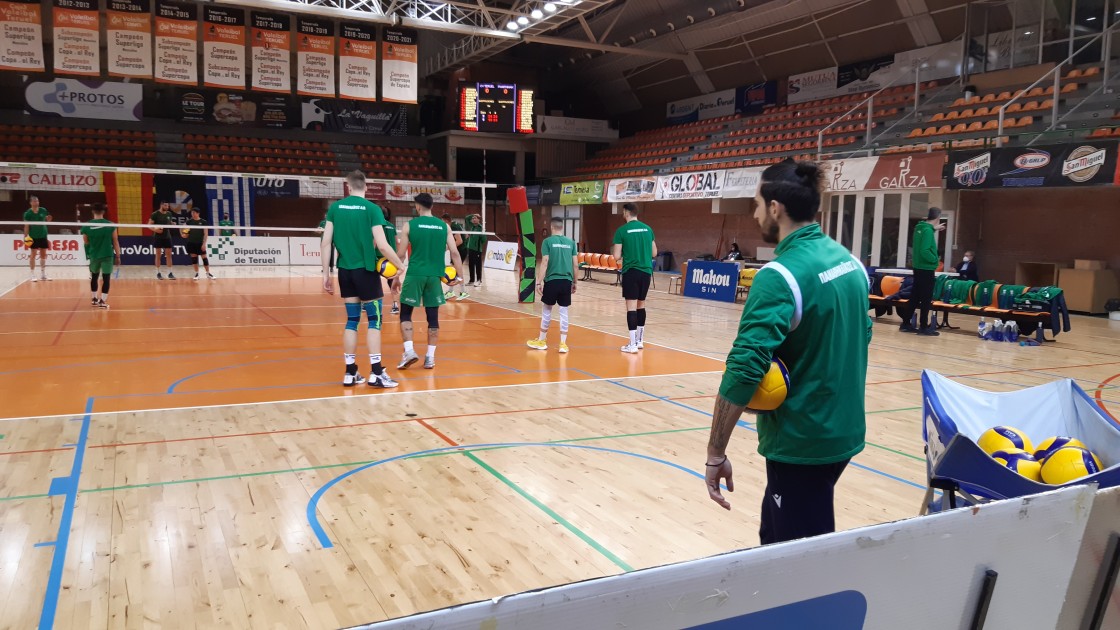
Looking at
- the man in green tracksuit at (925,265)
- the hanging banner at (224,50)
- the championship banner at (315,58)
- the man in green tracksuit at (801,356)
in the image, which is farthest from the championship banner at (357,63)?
the man in green tracksuit at (801,356)

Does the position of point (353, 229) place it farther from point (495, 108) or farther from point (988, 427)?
point (495, 108)

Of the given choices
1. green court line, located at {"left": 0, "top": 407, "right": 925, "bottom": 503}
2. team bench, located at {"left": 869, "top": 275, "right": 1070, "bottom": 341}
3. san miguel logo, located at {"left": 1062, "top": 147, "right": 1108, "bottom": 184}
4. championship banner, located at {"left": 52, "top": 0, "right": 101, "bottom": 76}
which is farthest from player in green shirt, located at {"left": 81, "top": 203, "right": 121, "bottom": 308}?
san miguel logo, located at {"left": 1062, "top": 147, "right": 1108, "bottom": 184}

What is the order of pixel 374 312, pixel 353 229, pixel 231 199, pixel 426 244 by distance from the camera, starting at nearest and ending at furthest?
pixel 353 229 < pixel 374 312 < pixel 426 244 < pixel 231 199

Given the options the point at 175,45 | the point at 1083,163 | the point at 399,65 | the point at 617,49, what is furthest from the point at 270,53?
the point at 1083,163

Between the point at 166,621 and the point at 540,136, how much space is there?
27.7 m

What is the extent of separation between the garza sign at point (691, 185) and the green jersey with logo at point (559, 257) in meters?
12.0

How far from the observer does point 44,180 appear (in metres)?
21.9

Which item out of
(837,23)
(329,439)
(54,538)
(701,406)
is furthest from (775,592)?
(837,23)

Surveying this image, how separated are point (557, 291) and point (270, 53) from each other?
9.76m

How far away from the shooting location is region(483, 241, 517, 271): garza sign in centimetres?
2333

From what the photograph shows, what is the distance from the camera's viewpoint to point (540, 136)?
1153 inches

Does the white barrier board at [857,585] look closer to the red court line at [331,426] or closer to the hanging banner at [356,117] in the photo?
the red court line at [331,426]

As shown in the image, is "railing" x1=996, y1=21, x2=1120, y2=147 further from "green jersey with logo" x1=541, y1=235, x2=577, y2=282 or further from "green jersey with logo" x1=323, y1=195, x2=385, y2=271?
"green jersey with logo" x1=323, y1=195, x2=385, y2=271

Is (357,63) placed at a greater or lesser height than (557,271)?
greater
